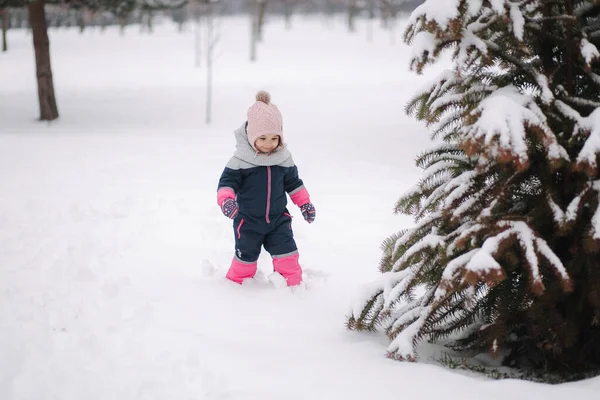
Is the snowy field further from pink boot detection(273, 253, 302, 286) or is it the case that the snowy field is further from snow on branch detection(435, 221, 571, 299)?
snow on branch detection(435, 221, 571, 299)

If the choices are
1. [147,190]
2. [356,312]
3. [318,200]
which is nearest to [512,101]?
[356,312]

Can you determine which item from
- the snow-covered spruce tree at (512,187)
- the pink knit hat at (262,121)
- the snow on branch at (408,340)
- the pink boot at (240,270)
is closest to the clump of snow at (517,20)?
the snow-covered spruce tree at (512,187)

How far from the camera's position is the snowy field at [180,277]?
298 centimetres

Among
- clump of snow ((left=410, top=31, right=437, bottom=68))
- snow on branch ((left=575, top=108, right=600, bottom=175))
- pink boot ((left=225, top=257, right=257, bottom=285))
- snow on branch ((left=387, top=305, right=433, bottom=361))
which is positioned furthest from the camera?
pink boot ((left=225, top=257, right=257, bottom=285))

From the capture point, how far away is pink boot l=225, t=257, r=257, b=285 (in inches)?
178

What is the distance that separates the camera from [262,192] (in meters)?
4.41

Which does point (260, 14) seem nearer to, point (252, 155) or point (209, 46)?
point (209, 46)

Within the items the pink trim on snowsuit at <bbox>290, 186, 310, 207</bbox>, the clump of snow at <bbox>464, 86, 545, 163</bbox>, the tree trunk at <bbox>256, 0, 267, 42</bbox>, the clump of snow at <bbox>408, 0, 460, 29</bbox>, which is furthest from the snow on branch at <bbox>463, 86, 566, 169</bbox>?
the tree trunk at <bbox>256, 0, 267, 42</bbox>

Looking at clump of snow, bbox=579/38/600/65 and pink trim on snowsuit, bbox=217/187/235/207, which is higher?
clump of snow, bbox=579/38/600/65

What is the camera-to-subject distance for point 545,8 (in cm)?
287

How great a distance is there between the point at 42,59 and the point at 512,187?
14.1 m

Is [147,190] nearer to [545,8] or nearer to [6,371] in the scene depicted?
[6,371]

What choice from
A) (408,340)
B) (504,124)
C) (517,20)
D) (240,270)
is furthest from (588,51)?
(240,270)

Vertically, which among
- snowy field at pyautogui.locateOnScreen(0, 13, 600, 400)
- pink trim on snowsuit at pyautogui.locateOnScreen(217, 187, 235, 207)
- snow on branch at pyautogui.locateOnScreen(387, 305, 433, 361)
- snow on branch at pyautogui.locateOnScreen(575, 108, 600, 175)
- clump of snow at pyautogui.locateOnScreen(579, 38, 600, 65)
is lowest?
snowy field at pyautogui.locateOnScreen(0, 13, 600, 400)
